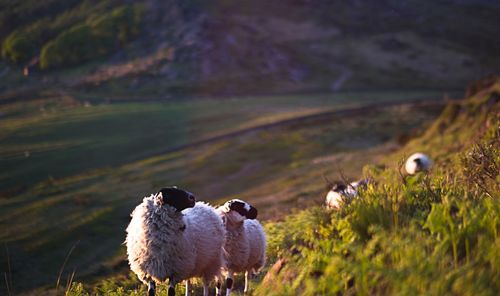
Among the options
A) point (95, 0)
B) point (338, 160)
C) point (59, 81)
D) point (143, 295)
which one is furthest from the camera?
point (95, 0)

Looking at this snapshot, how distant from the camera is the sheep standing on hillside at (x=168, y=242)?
9.69 meters

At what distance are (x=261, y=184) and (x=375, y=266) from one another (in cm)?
2901

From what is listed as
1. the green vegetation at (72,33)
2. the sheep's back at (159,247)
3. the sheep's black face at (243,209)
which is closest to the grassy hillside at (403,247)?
the sheep's back at (159,247)

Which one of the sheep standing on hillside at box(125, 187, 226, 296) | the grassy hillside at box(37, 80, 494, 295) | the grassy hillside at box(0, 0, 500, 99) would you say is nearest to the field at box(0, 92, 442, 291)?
the sheep standing on hillside at box(125, 187, 226, 296)

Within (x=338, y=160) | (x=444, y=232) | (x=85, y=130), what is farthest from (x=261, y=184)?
(x=444, y=232)

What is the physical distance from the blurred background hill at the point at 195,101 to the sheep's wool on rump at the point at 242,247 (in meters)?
4.04

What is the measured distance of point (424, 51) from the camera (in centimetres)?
11000

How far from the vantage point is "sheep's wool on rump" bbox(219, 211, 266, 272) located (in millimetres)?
11408

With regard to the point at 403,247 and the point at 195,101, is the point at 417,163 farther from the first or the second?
the point at 195,101

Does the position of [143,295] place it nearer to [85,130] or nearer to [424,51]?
[85,130]

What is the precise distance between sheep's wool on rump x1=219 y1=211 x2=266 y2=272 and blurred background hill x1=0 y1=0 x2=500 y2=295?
13.2 ft

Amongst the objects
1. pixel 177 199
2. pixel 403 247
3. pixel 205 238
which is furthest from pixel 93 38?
pixel 403 247

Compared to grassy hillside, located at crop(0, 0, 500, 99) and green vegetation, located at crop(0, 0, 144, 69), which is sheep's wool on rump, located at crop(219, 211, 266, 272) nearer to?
grassy hillside, located at crop(0, 0, 500, 99)

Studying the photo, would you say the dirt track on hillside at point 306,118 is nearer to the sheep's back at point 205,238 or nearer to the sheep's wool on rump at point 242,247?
the sheep's wool on rump at point 242,247
